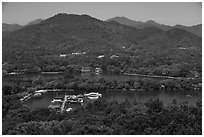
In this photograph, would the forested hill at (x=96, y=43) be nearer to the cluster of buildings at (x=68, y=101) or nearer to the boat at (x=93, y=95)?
the boat at (x=93, y=95)

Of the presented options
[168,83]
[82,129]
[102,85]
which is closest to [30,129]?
[82,129]

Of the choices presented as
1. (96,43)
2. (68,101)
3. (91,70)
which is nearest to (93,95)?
(68,101)

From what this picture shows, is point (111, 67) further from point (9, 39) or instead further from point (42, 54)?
point (9, 39)

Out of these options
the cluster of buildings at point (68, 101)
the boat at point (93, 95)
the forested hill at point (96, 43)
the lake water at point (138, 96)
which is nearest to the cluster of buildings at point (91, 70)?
the forested hill at point (96, 43)

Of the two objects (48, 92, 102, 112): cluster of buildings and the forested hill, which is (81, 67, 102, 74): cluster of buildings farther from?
(48, 92, 102, 112): cluster of buildings

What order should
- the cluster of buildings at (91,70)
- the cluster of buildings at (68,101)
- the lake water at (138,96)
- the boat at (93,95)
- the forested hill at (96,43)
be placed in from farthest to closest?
the forested hill at (96,43), the cluster of buildings at (91,70), the boat at (93,95), the lake water at (138,96), the cluster of buildings at (68,101)

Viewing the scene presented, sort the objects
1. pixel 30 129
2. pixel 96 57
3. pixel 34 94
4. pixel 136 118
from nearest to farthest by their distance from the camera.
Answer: pixel 30 129 < pixel 136 118 < pixel 34 94 < pixel 96 57

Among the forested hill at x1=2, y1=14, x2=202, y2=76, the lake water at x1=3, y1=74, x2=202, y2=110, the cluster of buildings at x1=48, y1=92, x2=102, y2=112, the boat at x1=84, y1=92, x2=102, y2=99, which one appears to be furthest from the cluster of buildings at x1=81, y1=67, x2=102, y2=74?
the cluster of buildings at x1=48, y1=92, x2=102, y2=112

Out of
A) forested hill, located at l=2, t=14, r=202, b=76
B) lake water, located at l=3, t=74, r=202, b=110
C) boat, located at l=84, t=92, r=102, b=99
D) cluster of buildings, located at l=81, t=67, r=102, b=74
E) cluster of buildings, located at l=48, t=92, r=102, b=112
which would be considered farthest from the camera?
forested hill, located at l=2, t=14, r=202, b=76
